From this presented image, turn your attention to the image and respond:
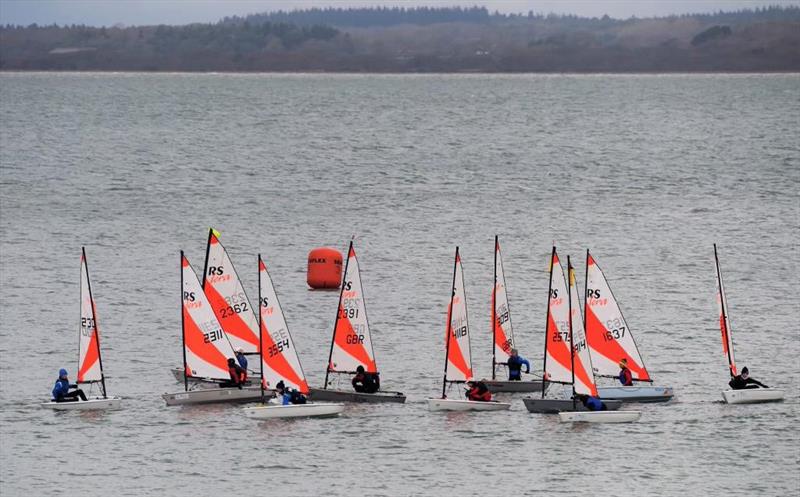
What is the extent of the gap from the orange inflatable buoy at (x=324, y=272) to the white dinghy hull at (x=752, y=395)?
92.5 ft

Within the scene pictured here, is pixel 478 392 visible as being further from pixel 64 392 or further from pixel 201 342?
pixel 64 392

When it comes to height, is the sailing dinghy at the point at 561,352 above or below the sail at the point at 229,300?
below

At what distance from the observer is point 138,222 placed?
347 ft

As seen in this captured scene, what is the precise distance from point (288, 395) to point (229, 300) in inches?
320

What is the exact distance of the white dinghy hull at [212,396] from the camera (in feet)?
182

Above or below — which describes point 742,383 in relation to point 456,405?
above

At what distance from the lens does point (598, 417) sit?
53.3m

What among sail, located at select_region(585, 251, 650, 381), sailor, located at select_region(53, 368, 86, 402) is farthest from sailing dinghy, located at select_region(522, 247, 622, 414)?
sailor, located at select_region(53, 368, 86, 402)

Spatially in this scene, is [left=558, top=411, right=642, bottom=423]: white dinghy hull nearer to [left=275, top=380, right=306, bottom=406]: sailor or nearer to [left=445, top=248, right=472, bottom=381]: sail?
[left=445, top=248, right=472, bottom=381]: sail

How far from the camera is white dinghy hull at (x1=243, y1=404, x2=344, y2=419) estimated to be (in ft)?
175

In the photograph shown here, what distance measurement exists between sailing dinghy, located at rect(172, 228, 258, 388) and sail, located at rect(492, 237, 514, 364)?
31.2ft

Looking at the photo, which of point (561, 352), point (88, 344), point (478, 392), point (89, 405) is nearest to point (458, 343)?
point (478, 392)

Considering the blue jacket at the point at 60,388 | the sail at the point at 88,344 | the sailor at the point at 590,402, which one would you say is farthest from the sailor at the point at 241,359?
the sailor at the point at 590,402

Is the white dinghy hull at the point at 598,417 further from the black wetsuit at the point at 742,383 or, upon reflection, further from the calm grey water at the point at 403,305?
the black wetsuit at the point at 742,383
